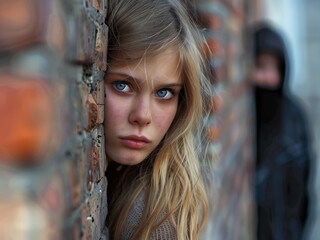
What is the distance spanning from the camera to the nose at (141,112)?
1088mm

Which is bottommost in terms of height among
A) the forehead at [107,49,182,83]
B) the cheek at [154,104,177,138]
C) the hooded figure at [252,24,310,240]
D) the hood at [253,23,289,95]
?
the hooded figure at [252,24,310,240]

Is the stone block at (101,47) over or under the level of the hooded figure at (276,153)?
over

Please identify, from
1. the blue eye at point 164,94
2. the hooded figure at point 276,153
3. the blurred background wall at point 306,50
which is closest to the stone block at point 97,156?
the blue eye at point 164,94

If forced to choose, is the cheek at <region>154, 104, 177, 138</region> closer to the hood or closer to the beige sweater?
the beige sweater

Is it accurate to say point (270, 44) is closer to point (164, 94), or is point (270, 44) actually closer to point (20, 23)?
point (164, 94)

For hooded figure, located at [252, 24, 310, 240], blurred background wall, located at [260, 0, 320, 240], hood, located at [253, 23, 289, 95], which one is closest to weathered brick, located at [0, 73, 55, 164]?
hooded figure, located at [252, 24, 310, 240]

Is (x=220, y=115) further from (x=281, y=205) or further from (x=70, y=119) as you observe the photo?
(x=281, y=205)

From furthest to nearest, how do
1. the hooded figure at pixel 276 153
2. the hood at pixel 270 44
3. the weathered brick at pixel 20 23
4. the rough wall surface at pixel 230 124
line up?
the hood at pixel 270 44 → the hooded figure at pixel 276 153 → the rough wall surface at pixel 230 124 → the weathered brick at pixel 20 23

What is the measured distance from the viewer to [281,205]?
13.8 feet

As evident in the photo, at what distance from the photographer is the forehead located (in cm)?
110

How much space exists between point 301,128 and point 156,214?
12.0ft

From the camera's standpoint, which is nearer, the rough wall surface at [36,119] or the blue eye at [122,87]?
the rough wall surface at [36,119]

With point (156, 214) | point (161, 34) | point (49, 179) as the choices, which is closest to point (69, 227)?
point (49, 179)

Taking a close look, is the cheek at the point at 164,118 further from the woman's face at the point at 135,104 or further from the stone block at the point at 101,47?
the stone block at the point at 101,47
